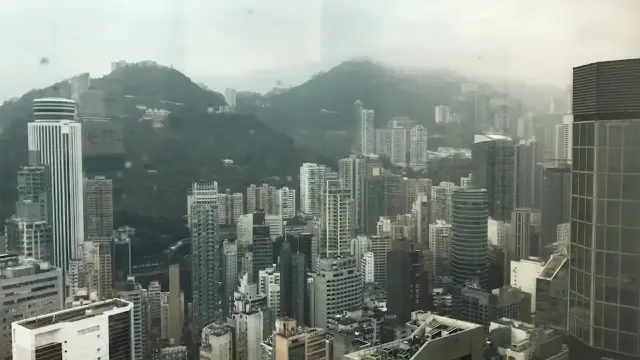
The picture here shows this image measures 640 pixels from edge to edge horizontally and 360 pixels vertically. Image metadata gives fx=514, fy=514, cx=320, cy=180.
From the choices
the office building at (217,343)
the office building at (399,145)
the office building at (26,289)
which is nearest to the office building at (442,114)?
the office building at (399,145)

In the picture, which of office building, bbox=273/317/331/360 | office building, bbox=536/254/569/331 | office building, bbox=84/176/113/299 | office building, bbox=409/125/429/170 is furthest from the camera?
office building, bbox=409/125/429/170

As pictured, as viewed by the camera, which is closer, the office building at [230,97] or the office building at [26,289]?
the office building at [26,289]

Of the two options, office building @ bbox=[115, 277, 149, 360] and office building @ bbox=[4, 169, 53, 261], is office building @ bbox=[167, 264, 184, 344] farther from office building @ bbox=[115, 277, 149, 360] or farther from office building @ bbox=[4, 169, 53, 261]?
office building @ bbox=[4, 169, 53, 261]

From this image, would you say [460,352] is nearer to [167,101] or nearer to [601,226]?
[601,226]

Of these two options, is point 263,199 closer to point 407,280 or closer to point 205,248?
point 205,248

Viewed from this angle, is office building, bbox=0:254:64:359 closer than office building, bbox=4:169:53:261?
Yes

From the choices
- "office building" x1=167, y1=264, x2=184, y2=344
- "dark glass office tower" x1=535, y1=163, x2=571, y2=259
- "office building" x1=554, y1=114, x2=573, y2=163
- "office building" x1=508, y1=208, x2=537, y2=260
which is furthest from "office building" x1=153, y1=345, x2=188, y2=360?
"office building" x1=554, y1=114, x2=573, y2=163

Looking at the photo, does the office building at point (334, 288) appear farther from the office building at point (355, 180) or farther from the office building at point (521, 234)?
the office building at point (521, 234)

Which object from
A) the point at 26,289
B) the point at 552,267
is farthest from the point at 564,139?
the point at 26,289
